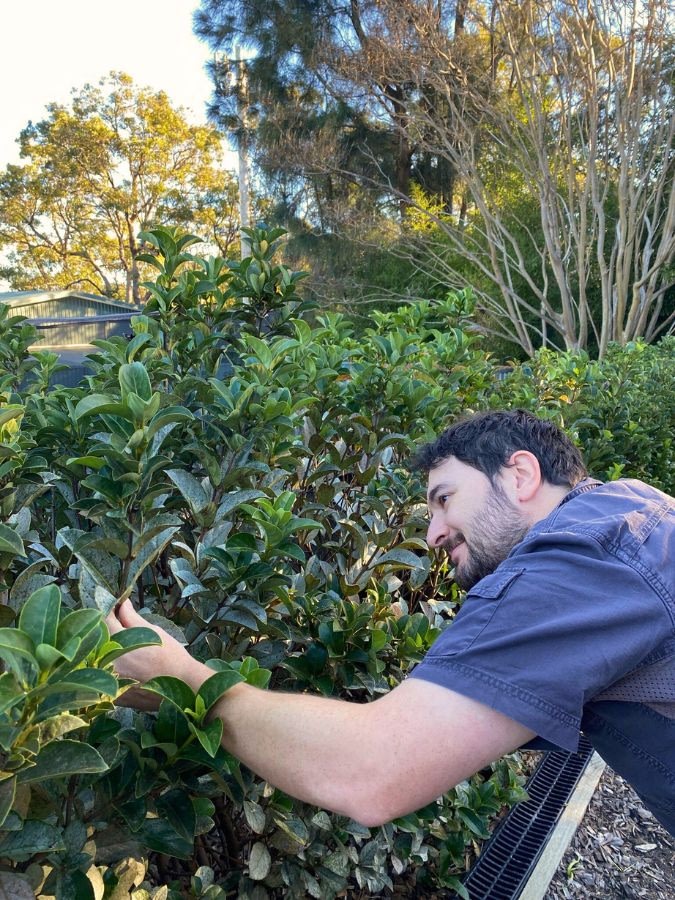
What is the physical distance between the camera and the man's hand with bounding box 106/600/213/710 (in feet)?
4.23

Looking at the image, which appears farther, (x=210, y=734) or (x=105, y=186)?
(x=105, y=186)

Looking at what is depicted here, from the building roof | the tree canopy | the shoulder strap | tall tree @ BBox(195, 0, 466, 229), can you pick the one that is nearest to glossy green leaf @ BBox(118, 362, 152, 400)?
the shoulder strap

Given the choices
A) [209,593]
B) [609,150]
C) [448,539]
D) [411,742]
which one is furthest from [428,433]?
[609,150]

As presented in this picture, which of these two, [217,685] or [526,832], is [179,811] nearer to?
[217,685]

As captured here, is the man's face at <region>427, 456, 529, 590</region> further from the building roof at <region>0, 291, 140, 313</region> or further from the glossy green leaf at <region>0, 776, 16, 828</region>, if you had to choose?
the building roof at <region>0, 291, 140, 313</region>

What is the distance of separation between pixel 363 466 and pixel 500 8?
371 inches

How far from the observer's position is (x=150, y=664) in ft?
4.24

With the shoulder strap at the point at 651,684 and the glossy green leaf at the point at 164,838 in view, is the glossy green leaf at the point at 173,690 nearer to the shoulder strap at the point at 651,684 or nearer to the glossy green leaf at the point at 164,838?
the glossy green leaf at the point at 164,838

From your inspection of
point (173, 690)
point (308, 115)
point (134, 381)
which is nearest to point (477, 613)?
point (173, 690)

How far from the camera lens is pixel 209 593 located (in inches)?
60.7

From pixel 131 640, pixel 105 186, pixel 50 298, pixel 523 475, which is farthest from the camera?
pixel 105 186

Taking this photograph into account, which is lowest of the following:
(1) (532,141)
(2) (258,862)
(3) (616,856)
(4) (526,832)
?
(3) (616,856)

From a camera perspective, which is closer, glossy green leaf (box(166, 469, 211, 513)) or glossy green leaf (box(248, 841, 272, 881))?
glossy green leaf (box(166, 469, 211, 513))

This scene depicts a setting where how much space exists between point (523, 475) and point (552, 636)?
1.97ft
